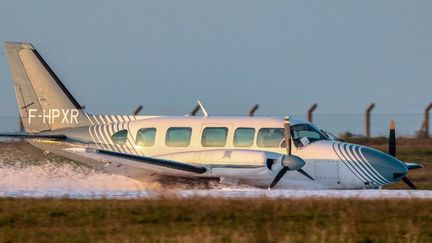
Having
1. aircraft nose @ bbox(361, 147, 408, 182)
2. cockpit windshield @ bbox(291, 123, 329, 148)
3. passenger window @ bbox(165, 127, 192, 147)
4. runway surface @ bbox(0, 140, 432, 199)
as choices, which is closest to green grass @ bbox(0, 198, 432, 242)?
runway surface @ bbox(0, 140, 432, 199)

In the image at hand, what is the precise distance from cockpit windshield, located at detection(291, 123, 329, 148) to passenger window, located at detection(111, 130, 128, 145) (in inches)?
168

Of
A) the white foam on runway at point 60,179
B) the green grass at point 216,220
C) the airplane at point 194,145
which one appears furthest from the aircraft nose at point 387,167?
the green grass at point 216,220

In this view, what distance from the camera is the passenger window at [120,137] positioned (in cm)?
2420

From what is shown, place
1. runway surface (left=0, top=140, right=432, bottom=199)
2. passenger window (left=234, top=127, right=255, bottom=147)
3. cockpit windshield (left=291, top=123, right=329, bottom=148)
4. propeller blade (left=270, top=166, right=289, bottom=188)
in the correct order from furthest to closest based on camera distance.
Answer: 1. passenger window (left=234, top=127, right=255, bottom=147)
2. cockpit windshield (left=291, top=123, right=329, bottom=148)
3. propeller blade (left=270, top=166, right=289, bottom=188)
4. runway surface (left=0, top=140, right=432, bottom=199)

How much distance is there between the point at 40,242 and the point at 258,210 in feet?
13.0

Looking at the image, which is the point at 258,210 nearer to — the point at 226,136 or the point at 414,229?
the point at 414,229

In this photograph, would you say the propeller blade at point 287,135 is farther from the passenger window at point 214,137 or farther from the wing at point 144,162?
the wing at point 144,162

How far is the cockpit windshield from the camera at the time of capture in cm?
2264

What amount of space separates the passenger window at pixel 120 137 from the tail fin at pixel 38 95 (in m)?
1.26

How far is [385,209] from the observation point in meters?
15.5

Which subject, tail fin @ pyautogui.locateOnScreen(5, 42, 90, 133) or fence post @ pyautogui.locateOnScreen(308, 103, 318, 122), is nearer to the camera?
tail fin @ pyautogui.locateOnScreen(5, 42, 90, 133)

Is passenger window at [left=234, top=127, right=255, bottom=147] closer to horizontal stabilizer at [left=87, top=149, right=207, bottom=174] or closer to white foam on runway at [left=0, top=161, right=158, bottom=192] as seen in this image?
horizontal stabilizer at [left=87, top=149, right=207, bottom=174]

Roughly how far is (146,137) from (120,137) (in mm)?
710

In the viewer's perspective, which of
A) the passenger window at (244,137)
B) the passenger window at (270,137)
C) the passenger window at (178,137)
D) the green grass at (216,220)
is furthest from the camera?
the passenger window at (178,137)
